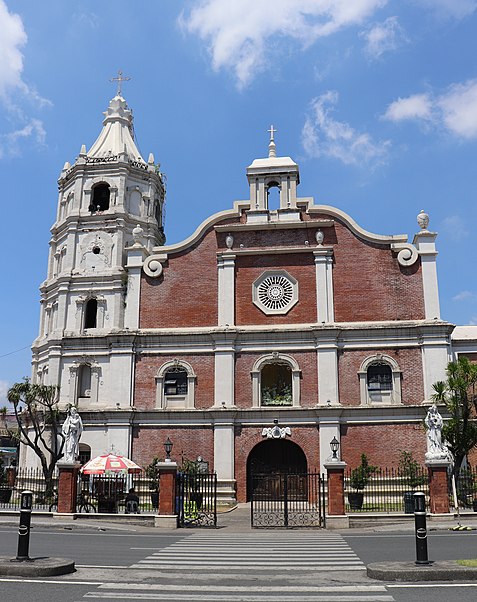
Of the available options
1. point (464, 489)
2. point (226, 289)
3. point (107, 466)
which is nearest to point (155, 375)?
point (226, 289)

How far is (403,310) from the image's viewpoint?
3453cm

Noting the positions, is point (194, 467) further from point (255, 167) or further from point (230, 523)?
point (255, 167)

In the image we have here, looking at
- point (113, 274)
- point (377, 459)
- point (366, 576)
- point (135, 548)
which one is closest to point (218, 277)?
point (113, 274)

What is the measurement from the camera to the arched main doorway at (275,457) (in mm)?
33469

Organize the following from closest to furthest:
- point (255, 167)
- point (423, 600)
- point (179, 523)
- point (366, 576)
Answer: point (423, 600) → point (366, 576) → point (179, 523) → point (255, 167)

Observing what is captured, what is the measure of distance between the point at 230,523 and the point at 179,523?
9.36 ft

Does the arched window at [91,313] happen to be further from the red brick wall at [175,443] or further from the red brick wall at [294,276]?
the red brick wall at [175,443]

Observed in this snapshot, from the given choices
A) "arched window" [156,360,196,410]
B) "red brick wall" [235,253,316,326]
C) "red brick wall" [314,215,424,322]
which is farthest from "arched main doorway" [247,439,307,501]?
"red brick wall" [314,215,424,322]

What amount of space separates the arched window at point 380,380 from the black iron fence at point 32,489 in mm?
15977

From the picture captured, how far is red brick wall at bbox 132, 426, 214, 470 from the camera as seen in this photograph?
111 ft

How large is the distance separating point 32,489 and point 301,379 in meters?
15.9

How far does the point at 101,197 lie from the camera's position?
4162 centimetres

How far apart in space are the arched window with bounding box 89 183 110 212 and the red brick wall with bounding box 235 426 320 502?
1688 centimetres

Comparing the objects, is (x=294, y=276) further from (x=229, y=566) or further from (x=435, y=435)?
(x=229, y=566)
